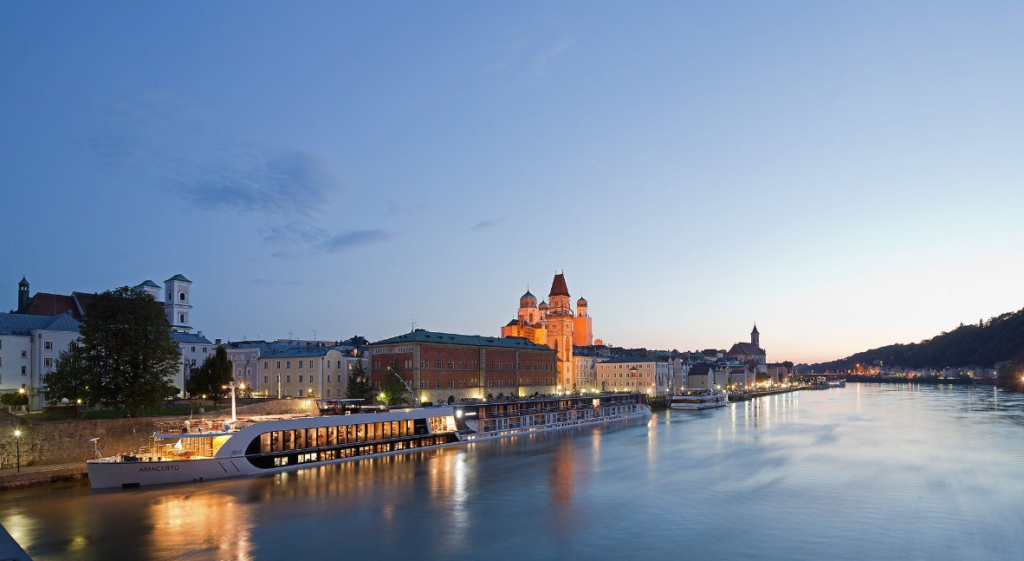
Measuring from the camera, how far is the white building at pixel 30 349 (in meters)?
55.4

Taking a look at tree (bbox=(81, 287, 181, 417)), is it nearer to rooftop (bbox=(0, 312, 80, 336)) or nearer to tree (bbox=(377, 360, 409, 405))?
rooftop (bbox=(0, 312, 80, 336))

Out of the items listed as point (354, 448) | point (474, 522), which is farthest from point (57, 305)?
point (474, 522)

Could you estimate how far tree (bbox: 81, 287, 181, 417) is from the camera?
43500mm

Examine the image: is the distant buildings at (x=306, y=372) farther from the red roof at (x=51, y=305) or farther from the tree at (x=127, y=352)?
the tree at (x=127, y=352)

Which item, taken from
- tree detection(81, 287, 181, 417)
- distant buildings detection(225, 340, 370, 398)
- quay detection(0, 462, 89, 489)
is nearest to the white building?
tree detection(81, 287, 181, 417)

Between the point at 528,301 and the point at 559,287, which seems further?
the point at 528,301

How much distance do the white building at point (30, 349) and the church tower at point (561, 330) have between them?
73.6 meters

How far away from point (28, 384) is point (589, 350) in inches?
4139

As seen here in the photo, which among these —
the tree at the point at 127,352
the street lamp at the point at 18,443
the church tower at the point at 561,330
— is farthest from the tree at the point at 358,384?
the church tower at the point at 561,330

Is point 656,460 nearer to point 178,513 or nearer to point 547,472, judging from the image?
point 547,472

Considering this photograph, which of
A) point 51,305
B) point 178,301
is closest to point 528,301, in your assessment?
point 178,301

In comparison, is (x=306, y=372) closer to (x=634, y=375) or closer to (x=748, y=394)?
(x=634, y=375)

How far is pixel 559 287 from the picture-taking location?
122375 millimetres

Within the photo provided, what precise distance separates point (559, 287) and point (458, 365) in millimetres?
45141
